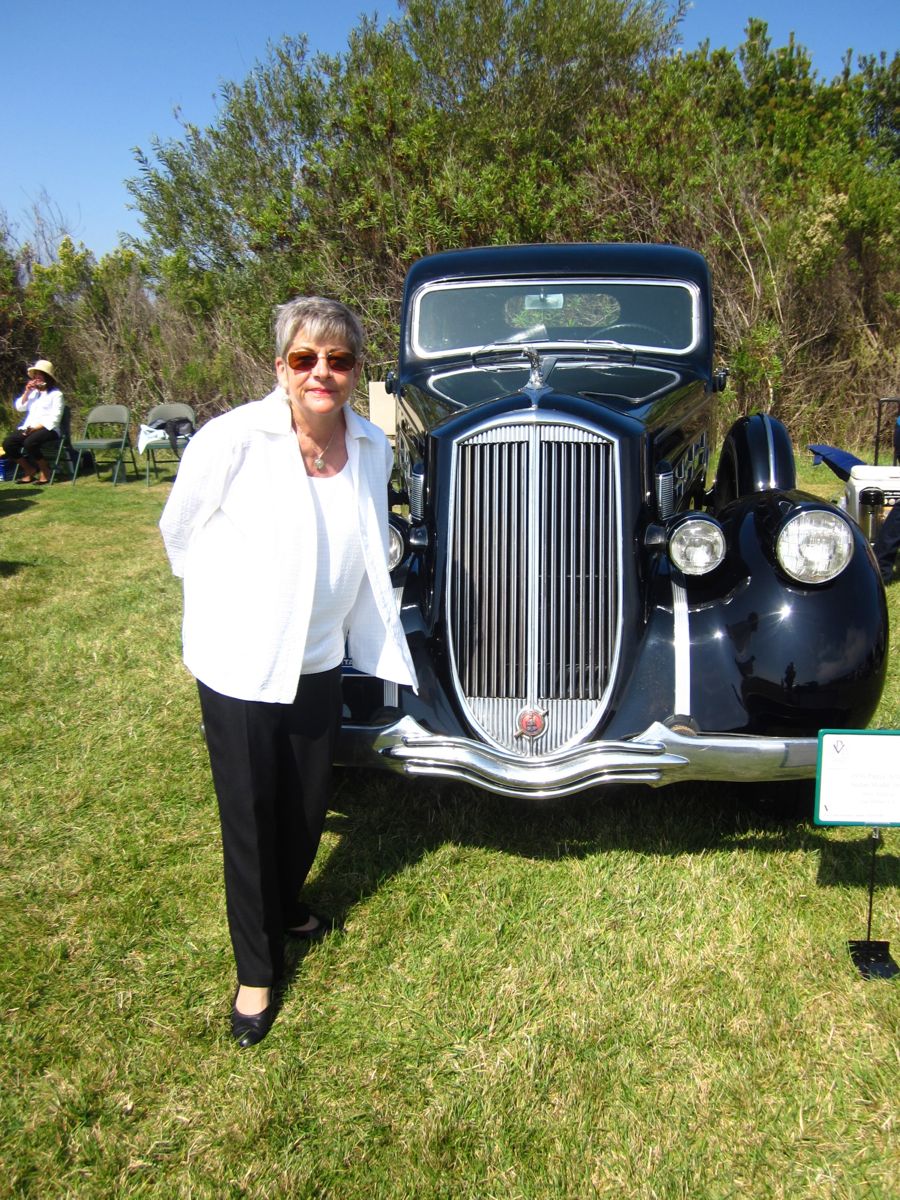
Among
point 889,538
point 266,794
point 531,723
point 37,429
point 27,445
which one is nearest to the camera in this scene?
point 266,794

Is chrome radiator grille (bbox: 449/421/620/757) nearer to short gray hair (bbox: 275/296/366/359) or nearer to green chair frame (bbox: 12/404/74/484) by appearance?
short gray hair (bbox: 275/296/366/359)

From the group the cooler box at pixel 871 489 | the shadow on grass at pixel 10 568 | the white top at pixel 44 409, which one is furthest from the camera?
the white top at pixel 44 409

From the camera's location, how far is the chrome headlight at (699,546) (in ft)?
9.49

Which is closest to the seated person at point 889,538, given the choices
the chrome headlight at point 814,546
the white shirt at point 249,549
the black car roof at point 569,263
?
the black car roof at point 569,263

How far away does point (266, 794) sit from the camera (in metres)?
2.28

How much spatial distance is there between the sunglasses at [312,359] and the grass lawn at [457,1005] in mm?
1632

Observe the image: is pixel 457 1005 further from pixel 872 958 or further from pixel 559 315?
pixel 559 315

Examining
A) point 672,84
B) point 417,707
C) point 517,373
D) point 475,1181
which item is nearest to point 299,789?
point 417,707

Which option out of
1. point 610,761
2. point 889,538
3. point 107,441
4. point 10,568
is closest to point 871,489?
point 889,538

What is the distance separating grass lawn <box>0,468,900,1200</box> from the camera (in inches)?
74.7

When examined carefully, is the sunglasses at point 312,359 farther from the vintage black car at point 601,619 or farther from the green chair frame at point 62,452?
the green chair frame at point 62,452

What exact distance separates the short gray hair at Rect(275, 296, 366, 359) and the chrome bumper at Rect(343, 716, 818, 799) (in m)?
1.14

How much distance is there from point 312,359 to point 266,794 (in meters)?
1.09

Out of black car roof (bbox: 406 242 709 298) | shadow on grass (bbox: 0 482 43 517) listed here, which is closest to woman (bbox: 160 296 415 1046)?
black car roof (bbox: 406 242 709 298)
